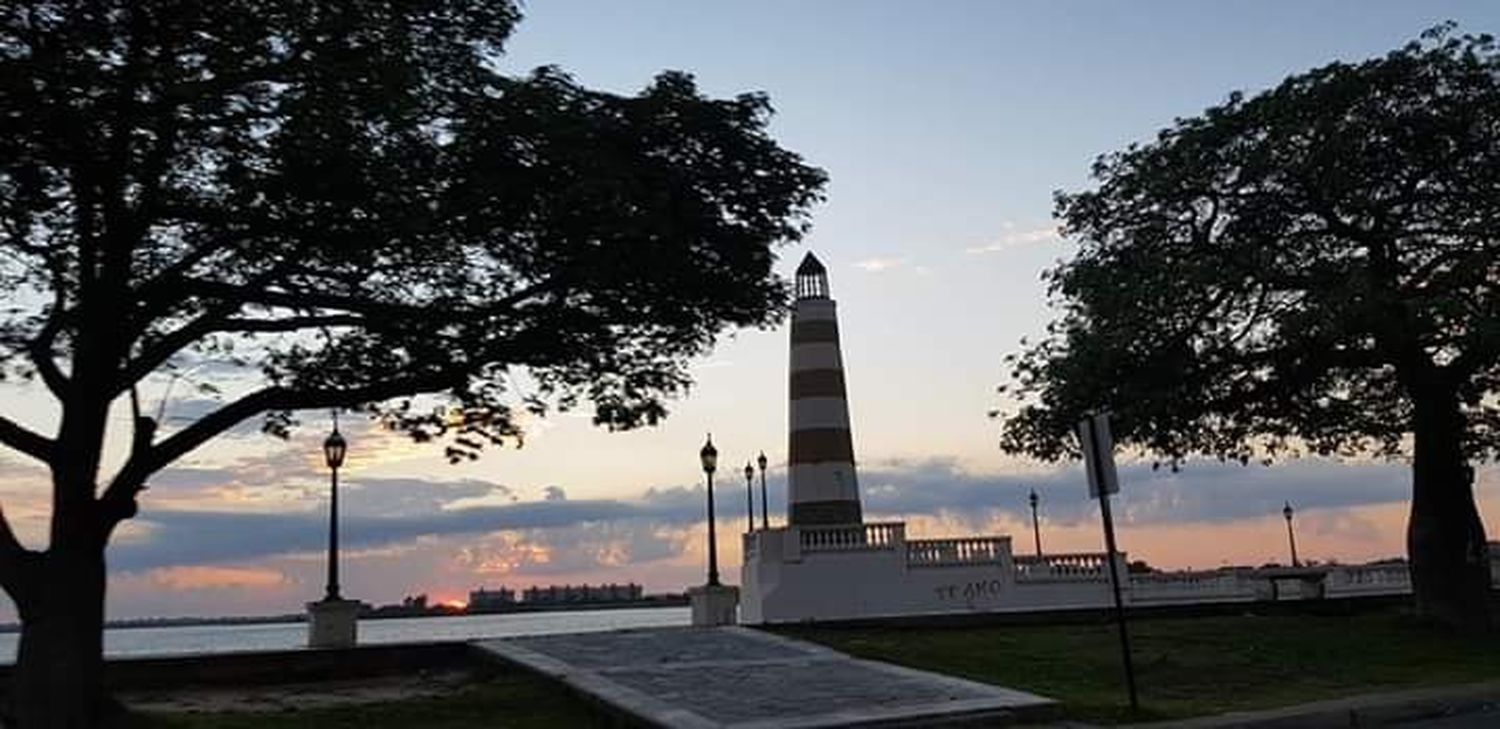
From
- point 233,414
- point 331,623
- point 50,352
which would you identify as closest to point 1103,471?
point 233,414

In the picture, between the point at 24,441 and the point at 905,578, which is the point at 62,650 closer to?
the point at 24,441

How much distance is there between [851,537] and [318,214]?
21093 mm

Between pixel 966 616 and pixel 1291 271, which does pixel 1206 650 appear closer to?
pixel 966 616

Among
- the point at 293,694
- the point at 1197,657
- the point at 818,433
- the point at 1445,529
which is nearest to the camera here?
the point at 293,694

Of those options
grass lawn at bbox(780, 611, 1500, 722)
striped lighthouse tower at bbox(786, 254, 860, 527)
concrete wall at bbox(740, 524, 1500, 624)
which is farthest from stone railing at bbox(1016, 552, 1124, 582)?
grass lawn at bbox(780, 611, 1500, 722)

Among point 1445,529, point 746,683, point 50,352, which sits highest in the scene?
point 50,352

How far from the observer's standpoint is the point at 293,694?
57.9 feet

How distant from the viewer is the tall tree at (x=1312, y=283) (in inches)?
850

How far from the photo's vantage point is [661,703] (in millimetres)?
14102

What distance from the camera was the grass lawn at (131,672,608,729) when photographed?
14281 mm

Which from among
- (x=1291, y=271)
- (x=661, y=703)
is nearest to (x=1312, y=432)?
(x=1291, y=271)

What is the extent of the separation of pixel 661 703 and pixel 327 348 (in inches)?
253

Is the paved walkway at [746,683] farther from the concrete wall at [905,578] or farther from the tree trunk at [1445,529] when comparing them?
the tree trunk at [1445,529]

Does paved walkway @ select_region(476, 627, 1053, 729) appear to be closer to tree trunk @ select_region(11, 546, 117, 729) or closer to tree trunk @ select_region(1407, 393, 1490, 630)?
tree trunk @ select_region(11, 546, 117, 729)
